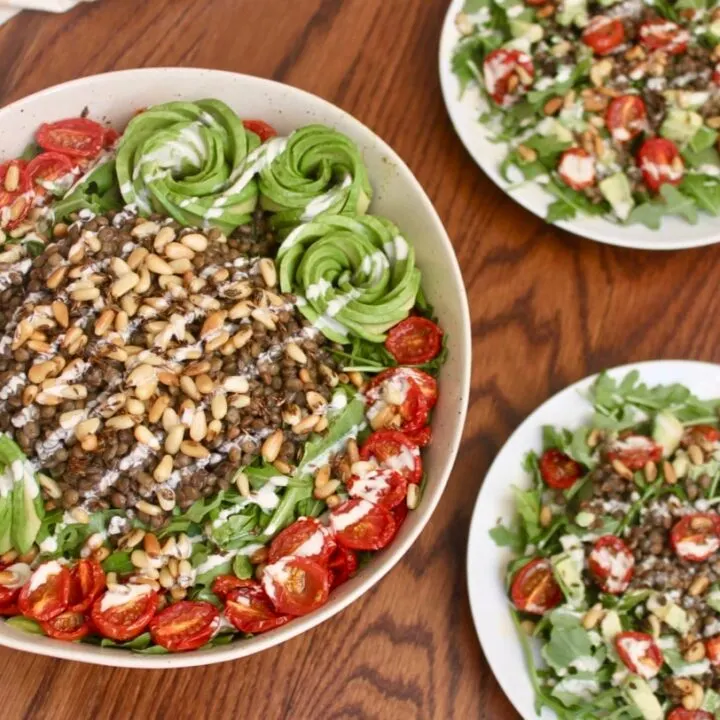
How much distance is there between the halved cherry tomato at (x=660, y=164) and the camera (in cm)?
195

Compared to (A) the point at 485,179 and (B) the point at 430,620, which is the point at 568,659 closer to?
(B) the point at 430,620

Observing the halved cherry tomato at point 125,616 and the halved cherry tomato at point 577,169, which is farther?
the halved cherry tomato at point 577,169

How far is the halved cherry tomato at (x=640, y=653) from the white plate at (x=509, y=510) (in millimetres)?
184

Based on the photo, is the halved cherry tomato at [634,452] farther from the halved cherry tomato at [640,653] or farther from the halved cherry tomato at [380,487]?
the halved cherry tomato at [380,487]

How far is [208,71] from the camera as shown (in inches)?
72.7

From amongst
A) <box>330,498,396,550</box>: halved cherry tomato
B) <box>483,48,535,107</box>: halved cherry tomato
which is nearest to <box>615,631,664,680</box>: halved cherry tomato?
<box>330,498,396,550</box>: halved cherry tomato

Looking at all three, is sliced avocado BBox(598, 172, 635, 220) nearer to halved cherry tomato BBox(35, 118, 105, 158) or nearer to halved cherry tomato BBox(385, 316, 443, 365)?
halved cherry tomato BBox(385, 316, 443, 365)

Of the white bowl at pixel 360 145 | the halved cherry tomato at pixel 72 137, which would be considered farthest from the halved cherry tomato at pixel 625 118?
the halved cherry tomato at pixel 72 137

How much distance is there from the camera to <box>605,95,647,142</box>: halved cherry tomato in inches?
78.7

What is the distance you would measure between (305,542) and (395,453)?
241 mm

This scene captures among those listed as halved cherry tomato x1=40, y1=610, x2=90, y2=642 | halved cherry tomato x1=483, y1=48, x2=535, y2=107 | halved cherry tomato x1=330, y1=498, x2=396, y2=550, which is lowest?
halved cherry tomato x1=330, y1=498, x2=396, y2=550

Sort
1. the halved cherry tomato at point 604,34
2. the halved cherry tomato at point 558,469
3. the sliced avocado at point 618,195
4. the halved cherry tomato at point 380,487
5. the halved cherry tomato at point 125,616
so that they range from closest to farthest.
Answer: the halved cherry tomato at point 125,616 → the halved cherry tomato at point 380,487 → the halved cherry tomato at point 558,469 → the sliced avocado at point 618,195 → the halved cherry tomato at point 604,34

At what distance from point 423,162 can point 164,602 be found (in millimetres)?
1141

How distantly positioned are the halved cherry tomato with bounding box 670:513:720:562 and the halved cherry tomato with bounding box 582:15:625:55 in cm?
110
